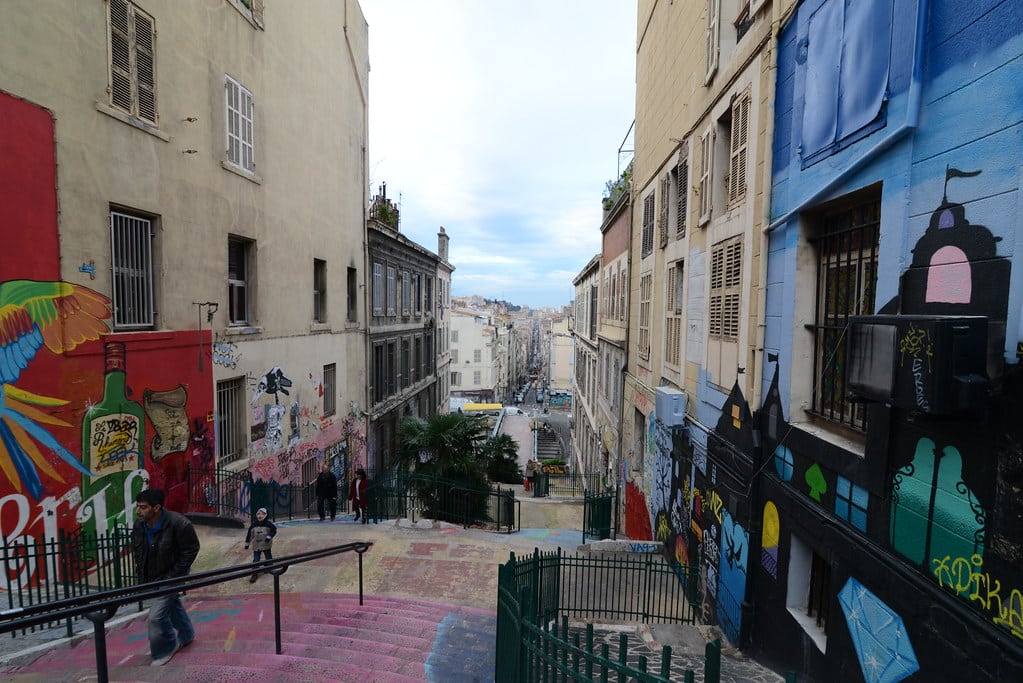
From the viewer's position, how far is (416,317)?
2686cm

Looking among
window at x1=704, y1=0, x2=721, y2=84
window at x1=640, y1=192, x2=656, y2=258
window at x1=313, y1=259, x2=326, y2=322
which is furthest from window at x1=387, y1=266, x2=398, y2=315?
window at x1=704, y1=0, x2=721, y2=84

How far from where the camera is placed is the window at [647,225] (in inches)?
536

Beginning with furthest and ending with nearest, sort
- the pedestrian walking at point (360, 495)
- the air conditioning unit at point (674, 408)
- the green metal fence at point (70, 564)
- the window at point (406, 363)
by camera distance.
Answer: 1. the window at point (406, 363)
2. the pedestrian walking at point (360, 495)
3. the air conditioning unit at point (674, 408)
4. the green metal fence at point (70, 564)

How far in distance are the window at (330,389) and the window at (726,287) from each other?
478 inches

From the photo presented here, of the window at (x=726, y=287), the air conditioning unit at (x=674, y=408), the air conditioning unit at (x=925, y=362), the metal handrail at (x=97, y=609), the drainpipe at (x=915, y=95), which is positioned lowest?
the metal handrail at (x=97, y=609)

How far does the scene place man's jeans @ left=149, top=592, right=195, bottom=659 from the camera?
488 centimetres

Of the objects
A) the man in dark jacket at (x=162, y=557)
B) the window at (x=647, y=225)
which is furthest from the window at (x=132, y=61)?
the window at (x=647, y=225)

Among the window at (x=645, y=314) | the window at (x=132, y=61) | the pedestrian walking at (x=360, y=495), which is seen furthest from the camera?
the window at (x=645, y=314)

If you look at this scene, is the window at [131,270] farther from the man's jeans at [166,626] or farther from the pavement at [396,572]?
the man's jeans at [166,626]

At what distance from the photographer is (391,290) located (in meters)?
22.9

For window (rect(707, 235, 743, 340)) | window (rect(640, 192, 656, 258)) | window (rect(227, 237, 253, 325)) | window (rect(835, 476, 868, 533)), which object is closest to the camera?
window (rect(835, 476, 868, 533))

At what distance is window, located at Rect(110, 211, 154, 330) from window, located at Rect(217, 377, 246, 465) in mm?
2501

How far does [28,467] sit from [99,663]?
17.1ft

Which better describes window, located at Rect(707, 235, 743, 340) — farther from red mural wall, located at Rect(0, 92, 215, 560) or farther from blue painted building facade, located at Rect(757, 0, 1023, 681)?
red mural wall, located at Rect(0, 92, 215, 560)
